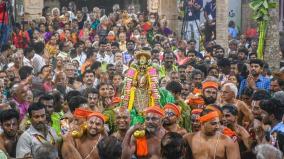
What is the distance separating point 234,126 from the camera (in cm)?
929

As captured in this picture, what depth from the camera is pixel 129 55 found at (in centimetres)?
1762

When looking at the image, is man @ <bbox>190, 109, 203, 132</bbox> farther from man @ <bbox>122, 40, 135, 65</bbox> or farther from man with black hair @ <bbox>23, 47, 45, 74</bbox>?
man @ <bbox>122, 40, 135, 65</bbox>

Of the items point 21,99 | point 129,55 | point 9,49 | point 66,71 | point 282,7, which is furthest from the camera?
point 282,7

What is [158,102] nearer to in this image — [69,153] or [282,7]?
[69,153]

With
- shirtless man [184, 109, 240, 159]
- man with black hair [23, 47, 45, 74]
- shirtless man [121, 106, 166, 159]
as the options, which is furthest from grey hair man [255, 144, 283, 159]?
man with black hair [23, 47, 45, 74]

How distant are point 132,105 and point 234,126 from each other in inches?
86.2

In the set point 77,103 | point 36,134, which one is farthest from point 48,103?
point 36,134

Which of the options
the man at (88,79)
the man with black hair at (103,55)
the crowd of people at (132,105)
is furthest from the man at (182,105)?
the man with black hair at (103,55)

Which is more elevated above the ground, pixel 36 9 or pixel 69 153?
pixel 36 9

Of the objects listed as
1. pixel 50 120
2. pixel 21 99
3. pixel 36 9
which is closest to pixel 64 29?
pixel 36 9

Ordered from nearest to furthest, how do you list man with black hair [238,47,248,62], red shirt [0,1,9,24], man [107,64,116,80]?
1. man [107,64,116,80]
2. red shirt [0,1,9,24]
3. man with black hair [238,47,248,62]

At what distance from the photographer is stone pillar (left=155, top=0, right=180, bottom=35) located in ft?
80.2

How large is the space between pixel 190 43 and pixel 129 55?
2.00 metres

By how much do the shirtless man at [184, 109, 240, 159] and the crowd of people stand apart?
1cm
